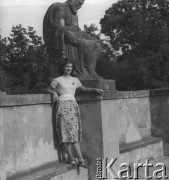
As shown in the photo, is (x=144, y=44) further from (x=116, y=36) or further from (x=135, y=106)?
(x=135, y=106)

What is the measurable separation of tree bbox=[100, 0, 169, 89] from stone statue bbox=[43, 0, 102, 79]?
16.0m

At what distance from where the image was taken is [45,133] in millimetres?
6441

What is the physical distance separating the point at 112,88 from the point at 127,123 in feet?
6.57

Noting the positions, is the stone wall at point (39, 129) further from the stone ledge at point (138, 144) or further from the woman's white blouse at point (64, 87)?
the stone ledge at point (138, 144)

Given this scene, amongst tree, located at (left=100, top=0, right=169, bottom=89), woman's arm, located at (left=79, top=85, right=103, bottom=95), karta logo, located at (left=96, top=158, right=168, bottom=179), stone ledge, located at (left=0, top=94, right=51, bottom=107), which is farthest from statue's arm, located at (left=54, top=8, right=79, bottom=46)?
tree, located at (left=100, top=0, right=169, bottom=89)

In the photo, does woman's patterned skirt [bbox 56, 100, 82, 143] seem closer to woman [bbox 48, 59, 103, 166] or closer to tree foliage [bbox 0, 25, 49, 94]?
woman [bbox 48, 59, 103, 166]

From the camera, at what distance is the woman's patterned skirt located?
6.46m

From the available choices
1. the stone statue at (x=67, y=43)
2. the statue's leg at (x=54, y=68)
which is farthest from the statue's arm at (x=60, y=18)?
the statue's leg at (x=54, y=68)

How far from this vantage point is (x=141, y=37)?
2534cm

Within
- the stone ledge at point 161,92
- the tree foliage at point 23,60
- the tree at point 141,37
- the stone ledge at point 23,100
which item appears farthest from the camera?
the tree foliage at point 23,60

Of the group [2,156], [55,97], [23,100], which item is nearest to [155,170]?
[55,97]

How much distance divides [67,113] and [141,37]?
19578 millimetres

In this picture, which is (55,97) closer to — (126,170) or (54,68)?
(54,68)

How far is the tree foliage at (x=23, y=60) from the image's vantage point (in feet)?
92.3
